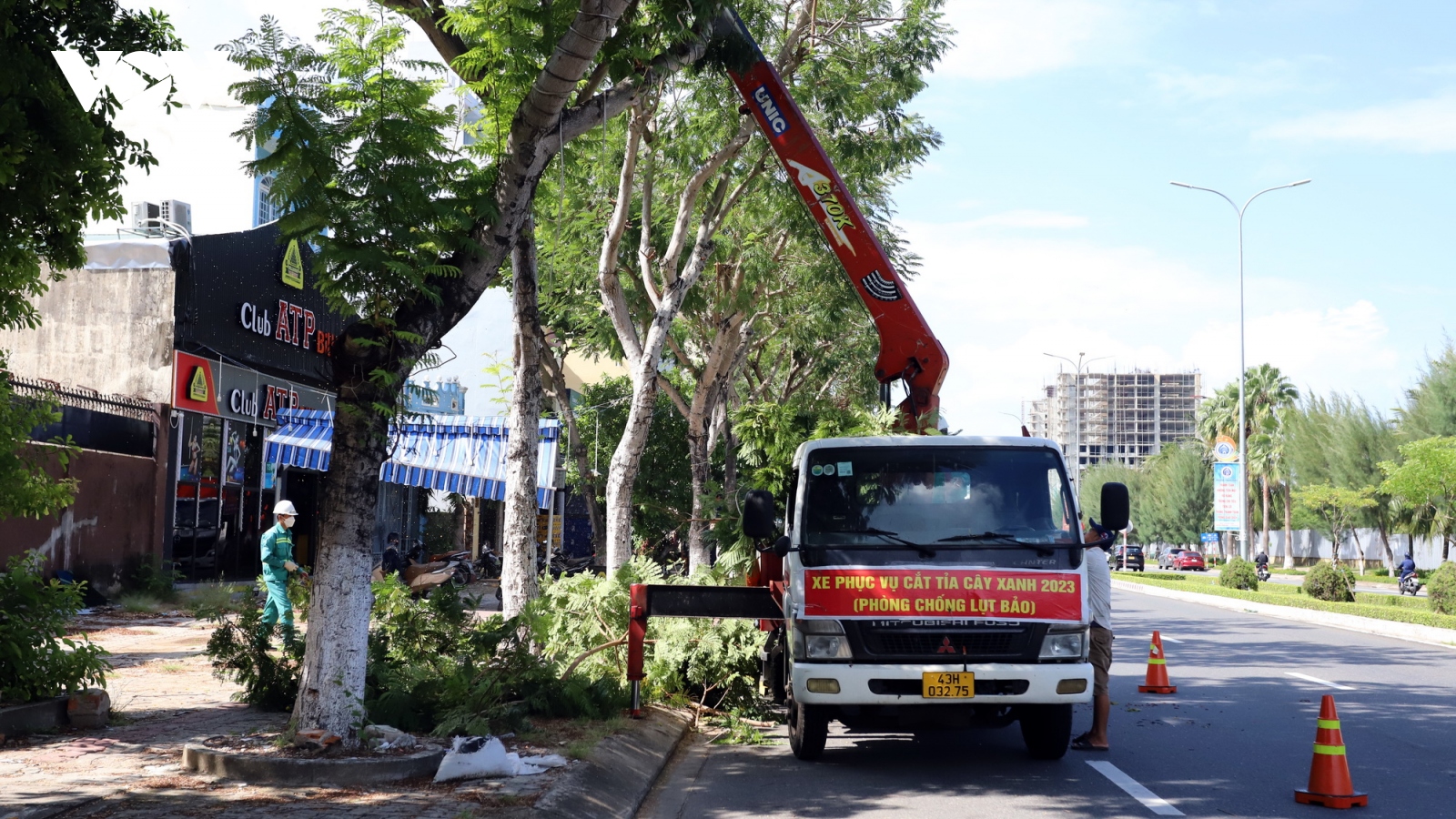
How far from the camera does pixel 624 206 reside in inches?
603

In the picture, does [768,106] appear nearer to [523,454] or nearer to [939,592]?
[523,454]

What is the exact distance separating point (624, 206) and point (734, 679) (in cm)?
640

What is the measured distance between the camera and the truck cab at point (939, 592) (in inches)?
318

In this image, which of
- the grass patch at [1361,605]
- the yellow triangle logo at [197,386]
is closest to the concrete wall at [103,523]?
the yellow triangle logo at [197,386]

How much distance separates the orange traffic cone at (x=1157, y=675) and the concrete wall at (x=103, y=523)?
46.2 ft

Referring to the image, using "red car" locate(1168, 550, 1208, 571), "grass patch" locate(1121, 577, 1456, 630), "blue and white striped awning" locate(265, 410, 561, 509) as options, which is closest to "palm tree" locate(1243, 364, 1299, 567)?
"red car" locate(1168, 550, 1208, 571)

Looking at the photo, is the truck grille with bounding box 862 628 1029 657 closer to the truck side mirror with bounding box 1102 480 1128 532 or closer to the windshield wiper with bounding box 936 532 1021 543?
the windshield wiper with bounding box 936 532 1021 543

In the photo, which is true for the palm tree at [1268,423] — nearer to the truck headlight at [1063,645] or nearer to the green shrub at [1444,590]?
the green shrub at [1444,590]

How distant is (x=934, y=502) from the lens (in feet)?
28.7

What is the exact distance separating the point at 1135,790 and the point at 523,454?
20.3ft

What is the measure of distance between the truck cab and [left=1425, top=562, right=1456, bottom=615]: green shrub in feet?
67.9

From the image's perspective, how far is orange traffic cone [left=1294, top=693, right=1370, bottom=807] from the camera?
7.41 m

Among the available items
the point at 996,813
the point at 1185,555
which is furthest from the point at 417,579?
the point at 1185,555

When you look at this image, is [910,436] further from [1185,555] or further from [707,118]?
[1185,555]
